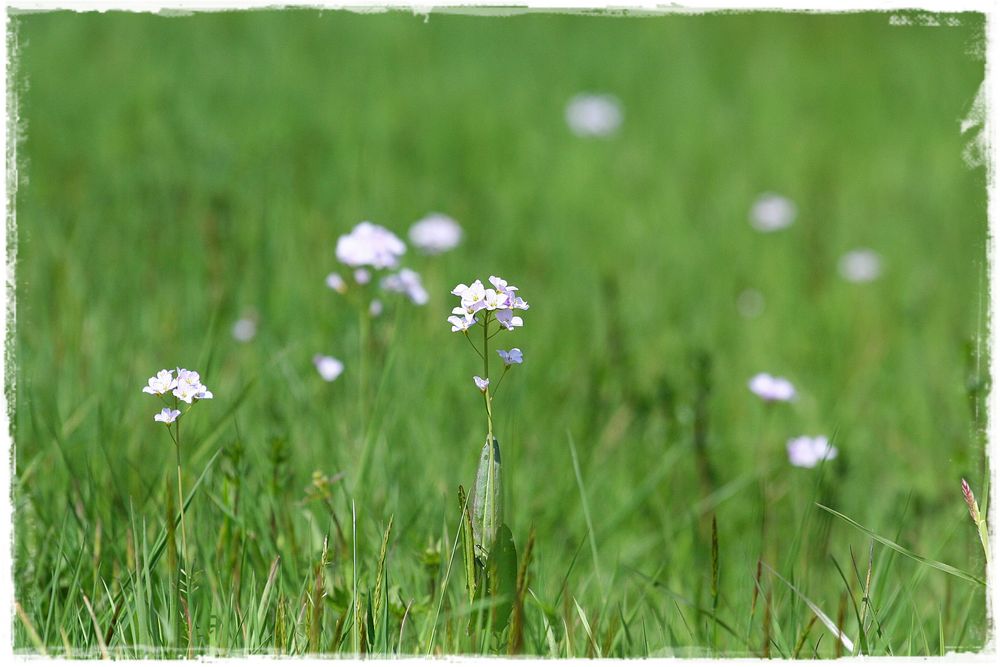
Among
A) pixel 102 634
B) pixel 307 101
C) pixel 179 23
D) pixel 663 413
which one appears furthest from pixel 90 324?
pixel 179 23

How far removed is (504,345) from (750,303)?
120 centimetres

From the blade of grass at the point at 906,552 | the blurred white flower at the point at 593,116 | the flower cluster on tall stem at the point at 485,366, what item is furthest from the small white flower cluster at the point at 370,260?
the blurred white flower at the point at 593,116

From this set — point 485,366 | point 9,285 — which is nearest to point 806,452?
point 485,366

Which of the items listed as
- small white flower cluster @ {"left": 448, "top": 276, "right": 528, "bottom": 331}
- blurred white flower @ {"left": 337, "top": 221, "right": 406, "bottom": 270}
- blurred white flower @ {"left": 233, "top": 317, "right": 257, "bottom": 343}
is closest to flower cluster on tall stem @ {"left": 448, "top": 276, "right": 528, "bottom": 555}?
small white flower cluster @ {"left": 448, "top": 276, "right": 528, "bottom": 331}

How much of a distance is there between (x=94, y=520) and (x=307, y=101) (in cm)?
330

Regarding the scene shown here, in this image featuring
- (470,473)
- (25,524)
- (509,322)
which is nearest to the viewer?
(509,322)

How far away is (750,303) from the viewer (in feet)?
12.4

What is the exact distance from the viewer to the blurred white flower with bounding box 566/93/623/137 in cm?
526

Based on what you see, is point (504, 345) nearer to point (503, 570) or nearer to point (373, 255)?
point (373, 255)

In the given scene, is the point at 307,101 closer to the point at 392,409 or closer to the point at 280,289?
the point at 280,289

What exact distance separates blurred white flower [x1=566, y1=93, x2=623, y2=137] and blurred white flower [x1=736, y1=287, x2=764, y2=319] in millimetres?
1729

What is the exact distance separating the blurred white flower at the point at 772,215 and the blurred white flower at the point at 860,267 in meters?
0.36

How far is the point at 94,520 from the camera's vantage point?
6.46ft

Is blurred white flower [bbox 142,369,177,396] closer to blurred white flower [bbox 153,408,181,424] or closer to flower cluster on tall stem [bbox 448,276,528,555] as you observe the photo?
blurred white flower [bbox 153,408,181,424]
